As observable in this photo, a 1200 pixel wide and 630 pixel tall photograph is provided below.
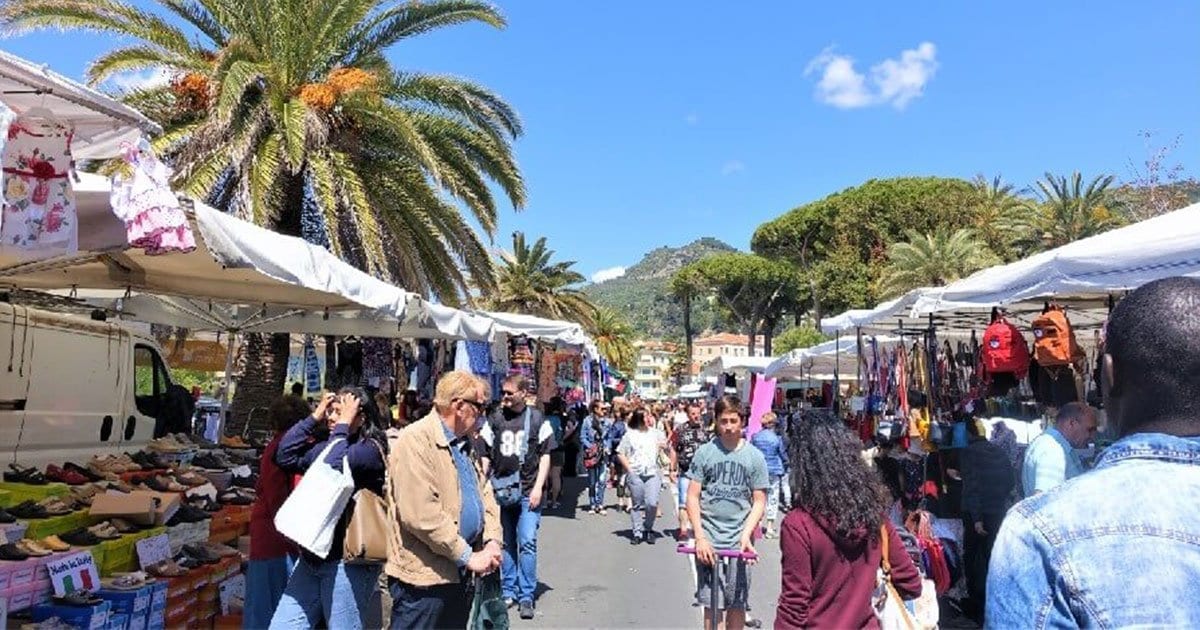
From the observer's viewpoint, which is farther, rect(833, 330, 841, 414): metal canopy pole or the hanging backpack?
rect(833, 330, 841, 414): metal canopy pole

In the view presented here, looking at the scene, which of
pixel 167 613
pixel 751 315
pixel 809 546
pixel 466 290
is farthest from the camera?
pixel 751 315

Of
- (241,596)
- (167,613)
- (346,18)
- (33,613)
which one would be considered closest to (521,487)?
(241,596)

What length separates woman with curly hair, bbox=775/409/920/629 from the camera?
3234 millimetres

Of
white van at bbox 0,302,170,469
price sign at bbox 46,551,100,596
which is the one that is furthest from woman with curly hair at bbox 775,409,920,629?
white van at bbox 0,302,170,469

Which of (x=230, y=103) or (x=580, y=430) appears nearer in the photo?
(x=230, y=103)

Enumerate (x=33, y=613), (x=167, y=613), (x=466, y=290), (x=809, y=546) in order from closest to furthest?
1. (x=809, y=546)
2. (x=33, y=613)
3. (x=167, y=613)
4. (x=466, y=290)

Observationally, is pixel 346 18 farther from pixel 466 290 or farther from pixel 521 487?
pixel 521 487

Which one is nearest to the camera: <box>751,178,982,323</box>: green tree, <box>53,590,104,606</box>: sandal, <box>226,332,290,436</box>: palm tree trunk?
<box>53,590,104,606</box>: sandal

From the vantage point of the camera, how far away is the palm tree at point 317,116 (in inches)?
390

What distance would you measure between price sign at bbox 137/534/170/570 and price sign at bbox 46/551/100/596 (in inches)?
17.2

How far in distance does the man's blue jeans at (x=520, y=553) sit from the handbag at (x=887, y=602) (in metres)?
3.87

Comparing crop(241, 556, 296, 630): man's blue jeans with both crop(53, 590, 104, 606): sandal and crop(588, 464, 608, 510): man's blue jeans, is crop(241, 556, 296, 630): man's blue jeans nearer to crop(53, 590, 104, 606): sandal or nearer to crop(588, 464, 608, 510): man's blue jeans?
crop(53, 590, 104, 606): sandal

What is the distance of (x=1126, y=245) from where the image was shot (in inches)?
173

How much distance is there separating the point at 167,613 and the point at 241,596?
96cm
